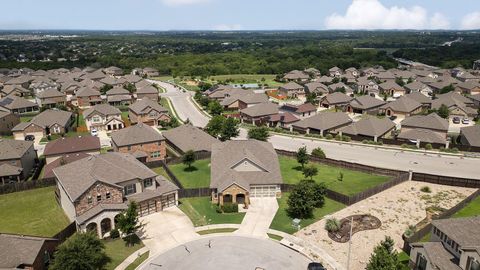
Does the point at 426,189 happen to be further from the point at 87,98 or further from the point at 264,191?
the point at 87,98

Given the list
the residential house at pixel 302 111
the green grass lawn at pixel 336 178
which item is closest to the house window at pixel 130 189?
the green grass lawn at pixel 336 178

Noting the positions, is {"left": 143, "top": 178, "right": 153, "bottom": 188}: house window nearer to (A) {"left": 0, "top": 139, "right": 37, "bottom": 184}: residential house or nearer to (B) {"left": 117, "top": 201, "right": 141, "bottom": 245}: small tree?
(B) {"left": 117, "top": 201, "right": 141, "bottom": 245}: small tree

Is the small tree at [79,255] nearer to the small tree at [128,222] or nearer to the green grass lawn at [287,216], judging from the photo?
the small tree at [128,222]

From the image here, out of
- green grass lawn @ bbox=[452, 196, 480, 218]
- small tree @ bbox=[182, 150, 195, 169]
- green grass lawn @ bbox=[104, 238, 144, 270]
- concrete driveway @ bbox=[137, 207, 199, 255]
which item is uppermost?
small tree @ bbox=[182, 150, 195, 169]

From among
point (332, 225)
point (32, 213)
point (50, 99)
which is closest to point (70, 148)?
point (32, 213)

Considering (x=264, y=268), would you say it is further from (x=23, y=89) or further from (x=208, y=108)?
(x=23, y=89)

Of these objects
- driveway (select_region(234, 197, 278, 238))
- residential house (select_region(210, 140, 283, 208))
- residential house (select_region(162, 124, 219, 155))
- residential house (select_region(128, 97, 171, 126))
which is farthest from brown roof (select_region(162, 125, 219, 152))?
driveway (select_region(234, 197, 278, 238))
